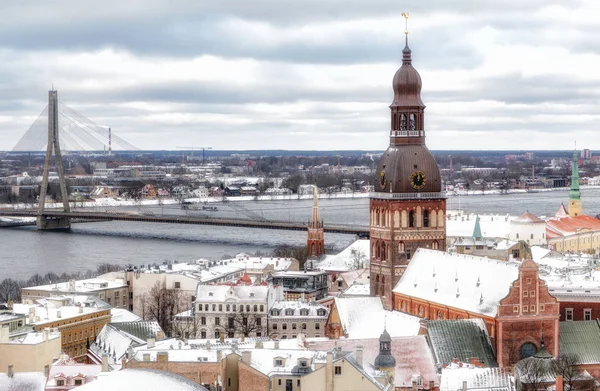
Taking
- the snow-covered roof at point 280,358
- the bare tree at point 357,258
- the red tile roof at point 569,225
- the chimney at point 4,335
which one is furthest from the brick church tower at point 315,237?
the snow-covered roof at point 280,358

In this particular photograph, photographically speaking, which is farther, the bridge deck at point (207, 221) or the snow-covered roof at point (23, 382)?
the bridge deck at point (207, 221)

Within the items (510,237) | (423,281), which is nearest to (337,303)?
(423,281)

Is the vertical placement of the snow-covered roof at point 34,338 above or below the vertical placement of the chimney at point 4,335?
below

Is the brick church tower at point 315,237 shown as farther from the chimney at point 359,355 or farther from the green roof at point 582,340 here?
the chimney at point 359,355

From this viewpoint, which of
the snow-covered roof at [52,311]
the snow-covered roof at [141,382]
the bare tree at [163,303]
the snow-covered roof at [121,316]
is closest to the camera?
the snow-covered roof at [141,382]

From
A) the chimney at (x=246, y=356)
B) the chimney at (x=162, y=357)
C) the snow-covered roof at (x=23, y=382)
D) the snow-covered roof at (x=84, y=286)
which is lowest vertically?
the snow-covered roof at (x=84, y=286)

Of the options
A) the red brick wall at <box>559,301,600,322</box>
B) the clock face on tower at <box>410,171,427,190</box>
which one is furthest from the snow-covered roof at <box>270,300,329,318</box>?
the red brick wall at <box>559,301,600,322</box>

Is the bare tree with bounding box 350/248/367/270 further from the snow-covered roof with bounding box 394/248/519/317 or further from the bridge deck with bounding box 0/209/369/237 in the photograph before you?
the bridge deck with bounding box 0/209/369/237

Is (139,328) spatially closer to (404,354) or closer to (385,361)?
(404,354)

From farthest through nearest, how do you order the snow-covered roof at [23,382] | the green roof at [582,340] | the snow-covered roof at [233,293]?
the snow-covered roof at [233,293] < the green roof at [582,340] < the snow-covered roof at [23,382]
